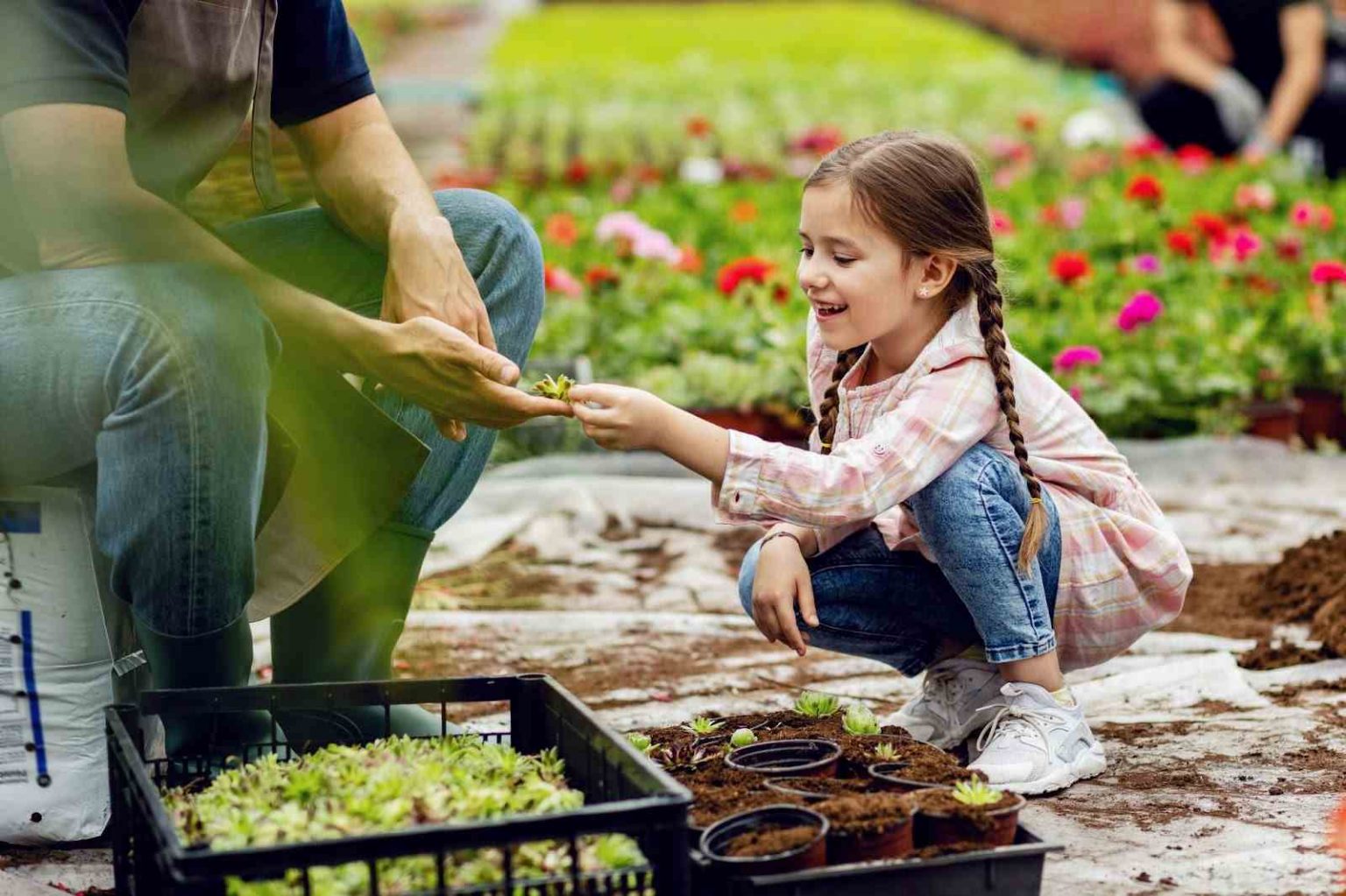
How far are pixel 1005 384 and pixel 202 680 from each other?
1.02m

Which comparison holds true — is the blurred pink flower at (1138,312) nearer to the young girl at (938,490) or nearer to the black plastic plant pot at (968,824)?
the young girl at (938,490)

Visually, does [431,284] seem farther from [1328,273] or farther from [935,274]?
[1328,273]

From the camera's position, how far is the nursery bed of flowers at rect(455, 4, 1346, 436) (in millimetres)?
4402

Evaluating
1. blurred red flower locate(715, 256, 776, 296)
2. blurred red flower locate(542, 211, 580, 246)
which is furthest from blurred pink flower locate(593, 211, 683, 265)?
blurred red flower locate(715, 256, 776, 296)

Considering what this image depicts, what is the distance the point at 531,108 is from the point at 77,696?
759 centimetres

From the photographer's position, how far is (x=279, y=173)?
3.52 m

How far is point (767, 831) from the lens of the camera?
5.39 feet

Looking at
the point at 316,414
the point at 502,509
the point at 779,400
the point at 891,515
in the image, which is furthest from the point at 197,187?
the point at 779,400

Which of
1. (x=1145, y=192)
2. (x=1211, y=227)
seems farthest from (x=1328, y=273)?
(x=1145, y=192)

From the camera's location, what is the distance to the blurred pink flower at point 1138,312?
14.5ft

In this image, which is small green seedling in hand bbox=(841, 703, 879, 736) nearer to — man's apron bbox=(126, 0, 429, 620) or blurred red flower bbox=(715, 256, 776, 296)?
man's apron bbox=(126, 0, 429, 620)

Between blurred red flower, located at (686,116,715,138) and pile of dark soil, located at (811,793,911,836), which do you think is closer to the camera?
pile of dark soil, located at (811,793,911,836)

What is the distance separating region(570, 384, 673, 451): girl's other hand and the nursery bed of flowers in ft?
2.14

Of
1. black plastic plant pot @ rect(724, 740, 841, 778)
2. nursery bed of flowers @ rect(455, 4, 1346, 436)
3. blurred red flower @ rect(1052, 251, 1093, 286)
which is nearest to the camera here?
black plastic plant pot @ rect(724, 740, 841, 778)
